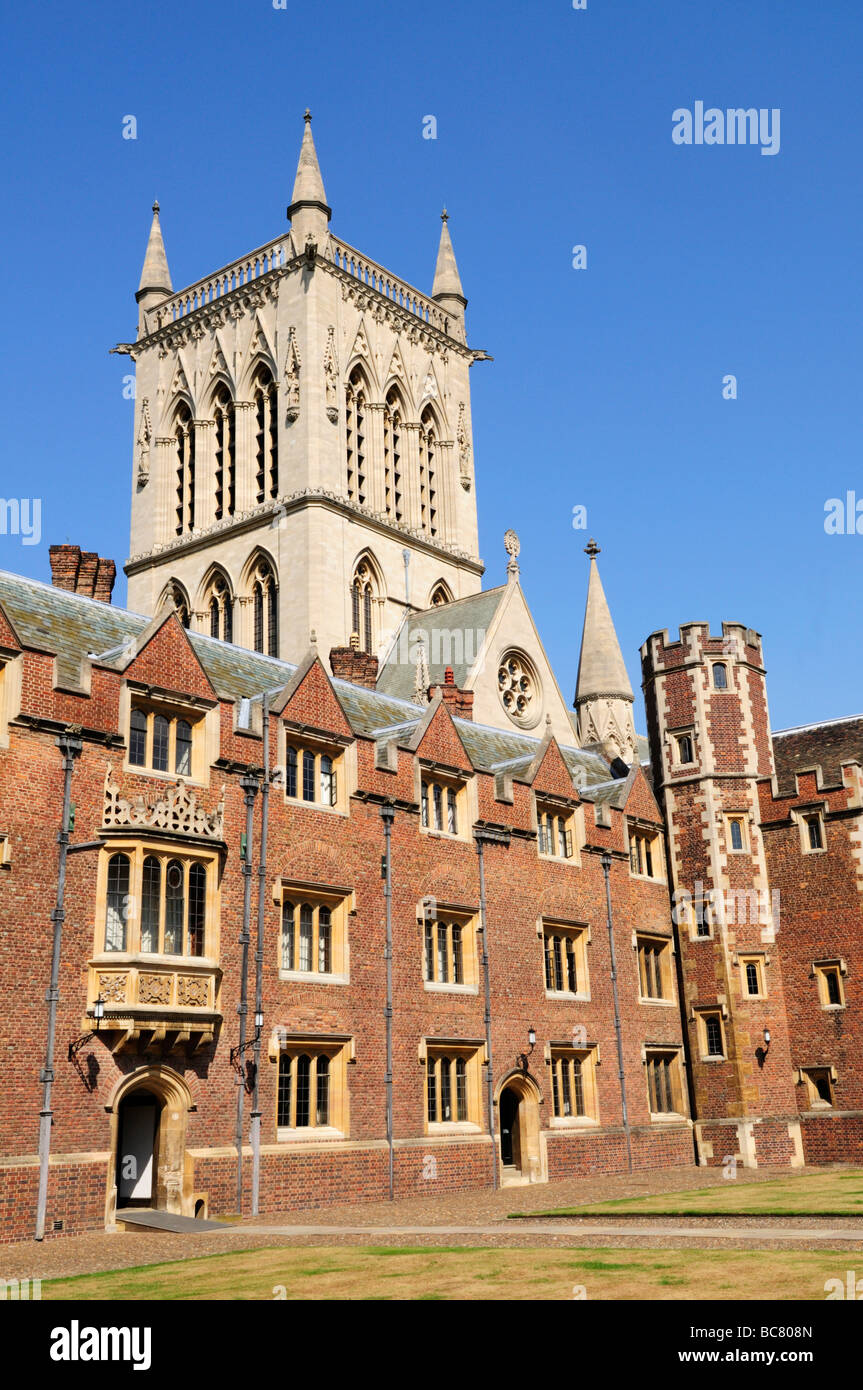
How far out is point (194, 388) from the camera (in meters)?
70.8

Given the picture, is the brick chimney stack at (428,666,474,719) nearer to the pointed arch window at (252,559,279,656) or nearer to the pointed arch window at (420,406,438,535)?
the pointed arch window at (252,559,279,656)

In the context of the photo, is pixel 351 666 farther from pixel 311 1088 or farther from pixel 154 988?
pixel 154 988

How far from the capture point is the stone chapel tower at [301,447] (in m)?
63.4

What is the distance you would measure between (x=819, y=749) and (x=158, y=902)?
25001 millimetres

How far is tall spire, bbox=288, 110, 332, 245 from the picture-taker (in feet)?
216

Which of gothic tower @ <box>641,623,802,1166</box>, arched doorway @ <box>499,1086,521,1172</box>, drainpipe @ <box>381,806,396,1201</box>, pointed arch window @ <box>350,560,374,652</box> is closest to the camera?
drainpipe @ <box>381,806,396,1201</box>

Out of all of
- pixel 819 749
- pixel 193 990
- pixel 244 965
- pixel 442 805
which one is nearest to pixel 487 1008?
pixel 442 805

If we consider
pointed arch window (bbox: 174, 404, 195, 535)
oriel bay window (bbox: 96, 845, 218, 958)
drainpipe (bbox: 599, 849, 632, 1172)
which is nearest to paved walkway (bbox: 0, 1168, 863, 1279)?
oriel bay window (bbox: 96, 845, 218, 958)

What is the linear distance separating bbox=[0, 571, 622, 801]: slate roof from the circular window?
14036 millimetres

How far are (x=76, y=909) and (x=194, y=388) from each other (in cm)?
5196

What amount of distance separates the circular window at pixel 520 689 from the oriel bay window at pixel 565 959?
71.0 feet

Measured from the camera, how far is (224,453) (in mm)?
69938

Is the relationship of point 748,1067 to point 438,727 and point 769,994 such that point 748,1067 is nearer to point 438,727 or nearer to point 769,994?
point 769,994
